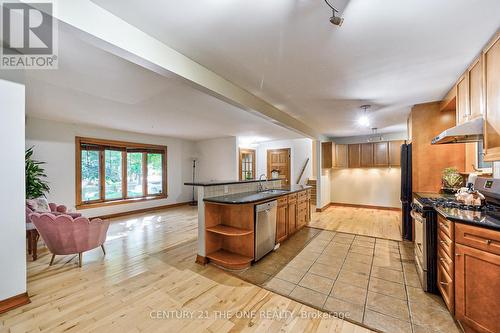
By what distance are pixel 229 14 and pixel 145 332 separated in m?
2.58

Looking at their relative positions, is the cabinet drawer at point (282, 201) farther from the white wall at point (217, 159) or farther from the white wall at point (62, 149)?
the white wall at point (62, 149)

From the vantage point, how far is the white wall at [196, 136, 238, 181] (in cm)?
713

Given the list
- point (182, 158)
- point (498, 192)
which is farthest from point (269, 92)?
point (182, 158)

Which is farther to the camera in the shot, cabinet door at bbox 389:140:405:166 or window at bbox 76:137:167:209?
cabinet door at bbox 389:140:405:166

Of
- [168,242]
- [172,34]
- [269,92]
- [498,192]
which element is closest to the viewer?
[172,34]

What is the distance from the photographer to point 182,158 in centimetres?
766

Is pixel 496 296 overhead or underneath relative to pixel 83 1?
underneath

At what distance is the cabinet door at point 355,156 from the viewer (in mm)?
6566

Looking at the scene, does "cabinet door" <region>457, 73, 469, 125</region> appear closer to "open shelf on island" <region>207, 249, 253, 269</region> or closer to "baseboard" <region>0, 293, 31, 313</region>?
"open shelf on island" <region>207, 249, 253, 269</region>

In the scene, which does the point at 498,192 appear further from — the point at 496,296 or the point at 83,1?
the point at 83,1

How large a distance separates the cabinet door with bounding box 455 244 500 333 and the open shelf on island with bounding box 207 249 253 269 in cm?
211

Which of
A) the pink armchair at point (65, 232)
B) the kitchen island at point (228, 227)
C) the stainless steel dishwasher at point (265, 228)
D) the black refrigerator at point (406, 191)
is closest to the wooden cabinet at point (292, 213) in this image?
the kitchen island at point (228, 227)

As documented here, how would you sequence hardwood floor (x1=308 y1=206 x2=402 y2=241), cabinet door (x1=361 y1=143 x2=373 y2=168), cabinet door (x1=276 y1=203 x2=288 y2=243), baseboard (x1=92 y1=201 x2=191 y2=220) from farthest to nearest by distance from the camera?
cabinet door (x1=361 y1=143 x2=373 y2=168), baseboard (x1=92 y1=201 x2=191 y2=220), hardwood floor (x1=308 y1=206 x2=402 y2=241), cabinet door (x1=276 y1=203 x2=288 y2=243)

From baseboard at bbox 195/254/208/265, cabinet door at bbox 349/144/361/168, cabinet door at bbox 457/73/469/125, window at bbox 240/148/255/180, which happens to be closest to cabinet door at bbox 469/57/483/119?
cabinet door at bbox 457/73/469/125
